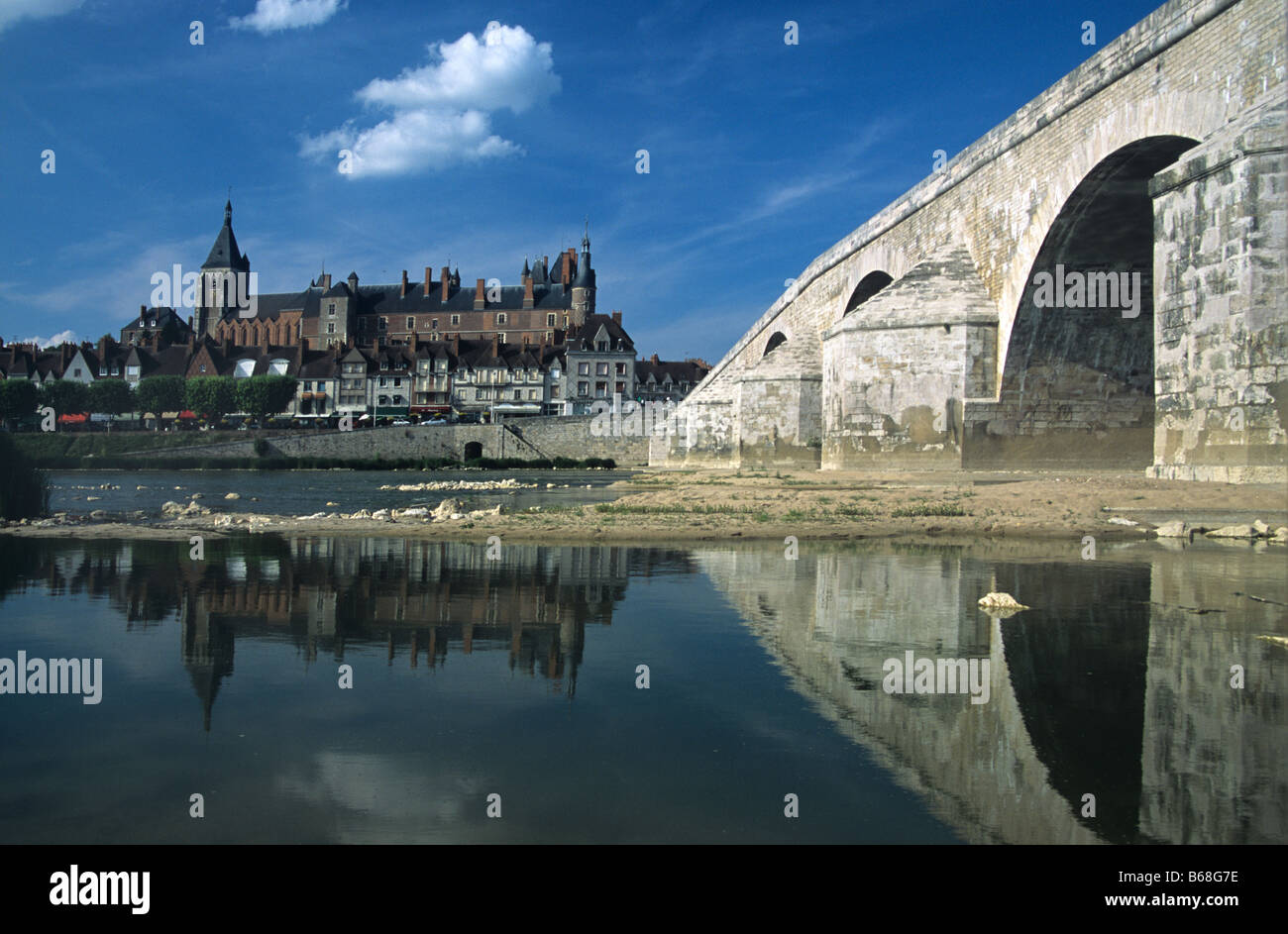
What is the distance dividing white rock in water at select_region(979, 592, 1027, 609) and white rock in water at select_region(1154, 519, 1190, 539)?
5.60 metres

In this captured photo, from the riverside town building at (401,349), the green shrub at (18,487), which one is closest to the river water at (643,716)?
the green shrub at (18,487)

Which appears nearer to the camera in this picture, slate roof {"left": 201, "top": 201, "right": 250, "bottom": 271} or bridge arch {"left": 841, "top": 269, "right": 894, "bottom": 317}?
bridge arch {"left": 841, "top": 269, "right": 894, "bottom": 317}

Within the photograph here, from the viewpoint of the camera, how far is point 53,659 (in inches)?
198

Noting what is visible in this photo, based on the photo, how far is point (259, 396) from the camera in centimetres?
8762

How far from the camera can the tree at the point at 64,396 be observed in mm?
85062

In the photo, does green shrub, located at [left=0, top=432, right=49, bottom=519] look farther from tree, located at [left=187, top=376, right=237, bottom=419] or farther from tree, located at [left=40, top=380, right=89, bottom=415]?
tree, located at [left=40, top=380, right=89, bottom=415]

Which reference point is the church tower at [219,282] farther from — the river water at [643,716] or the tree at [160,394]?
the river water at [643,716]

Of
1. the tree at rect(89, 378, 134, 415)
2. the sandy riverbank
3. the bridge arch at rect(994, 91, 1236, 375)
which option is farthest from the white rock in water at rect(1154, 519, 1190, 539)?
the tree at rect(89, 378, 134, 415)

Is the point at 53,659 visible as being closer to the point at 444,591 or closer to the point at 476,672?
the point at 476,672

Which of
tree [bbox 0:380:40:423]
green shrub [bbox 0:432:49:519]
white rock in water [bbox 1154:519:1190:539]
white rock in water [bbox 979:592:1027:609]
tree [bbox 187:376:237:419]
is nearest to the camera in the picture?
white rock in water [bbox 979:592:1027:609]

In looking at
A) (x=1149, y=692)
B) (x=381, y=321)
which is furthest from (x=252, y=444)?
(x=1149, y=692)

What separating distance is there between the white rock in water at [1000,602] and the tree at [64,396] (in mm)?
95262

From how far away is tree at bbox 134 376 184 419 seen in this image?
88000 mm
